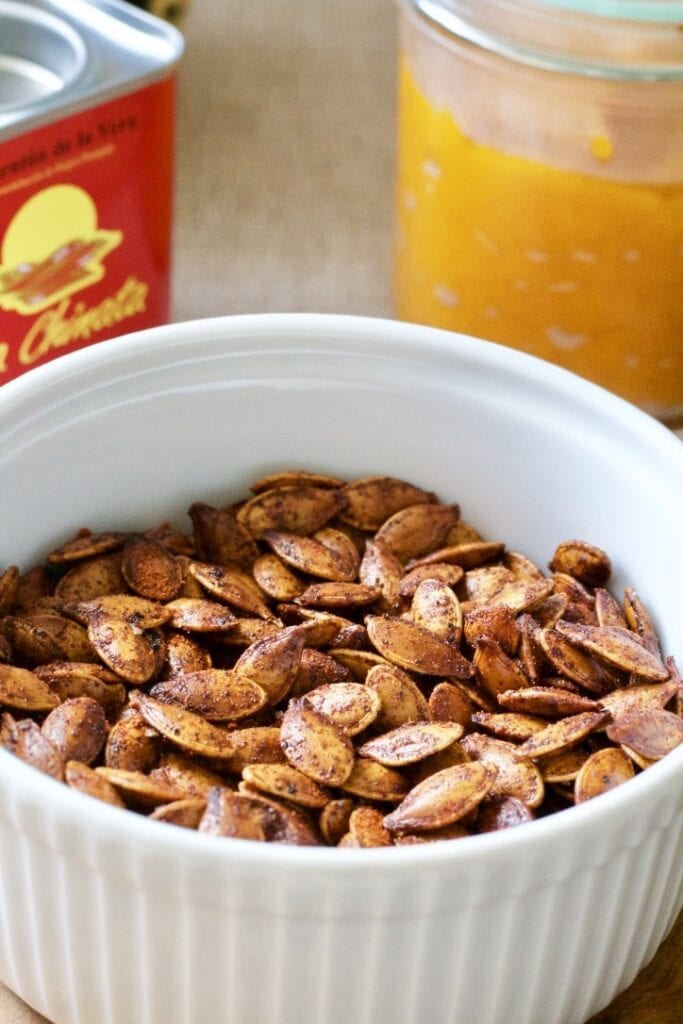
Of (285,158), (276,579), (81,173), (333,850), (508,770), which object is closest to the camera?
(333,850)

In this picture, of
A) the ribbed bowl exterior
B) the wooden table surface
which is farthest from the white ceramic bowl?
the wooden table surface

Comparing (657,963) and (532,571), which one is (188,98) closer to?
(532,571)

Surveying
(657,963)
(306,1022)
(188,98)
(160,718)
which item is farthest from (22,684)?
(188,98)

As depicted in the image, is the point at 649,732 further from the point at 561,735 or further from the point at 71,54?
the point at 71,54

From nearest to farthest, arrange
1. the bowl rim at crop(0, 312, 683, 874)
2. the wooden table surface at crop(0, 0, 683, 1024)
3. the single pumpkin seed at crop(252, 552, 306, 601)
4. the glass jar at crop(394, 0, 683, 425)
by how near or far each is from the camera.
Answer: the bowl rim at crop(0, 312, 683, 874)
the single pumpkin seed at crop(252, 552, 306, 601)
the glass jar at crop(394, 0, 683, 425)
the wooden table surface at crop(0, 0, 683, 1024)

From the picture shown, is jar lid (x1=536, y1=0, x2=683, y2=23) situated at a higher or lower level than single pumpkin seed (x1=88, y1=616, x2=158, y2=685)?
higher

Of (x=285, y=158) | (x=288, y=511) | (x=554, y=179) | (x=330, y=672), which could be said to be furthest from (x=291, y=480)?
(x=285, y=158)

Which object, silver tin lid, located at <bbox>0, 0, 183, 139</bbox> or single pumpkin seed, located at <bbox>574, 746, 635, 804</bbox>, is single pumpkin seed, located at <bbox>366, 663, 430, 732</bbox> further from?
silver tin lid, located at <bbox>0, 0, 183, 139</bbox>
